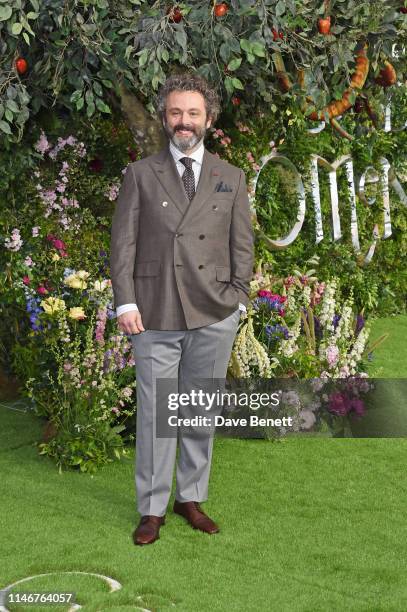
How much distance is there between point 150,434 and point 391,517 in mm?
1476

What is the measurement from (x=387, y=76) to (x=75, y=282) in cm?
252

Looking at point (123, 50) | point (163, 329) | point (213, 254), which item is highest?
point (123, 50)

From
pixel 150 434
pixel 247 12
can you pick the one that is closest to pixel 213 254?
pixel 150 434

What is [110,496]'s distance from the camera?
588 cm

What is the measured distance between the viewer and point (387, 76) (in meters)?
6.95

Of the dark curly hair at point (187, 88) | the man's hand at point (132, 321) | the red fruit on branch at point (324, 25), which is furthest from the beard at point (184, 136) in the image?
the red fruit on branch at point (324, 25)

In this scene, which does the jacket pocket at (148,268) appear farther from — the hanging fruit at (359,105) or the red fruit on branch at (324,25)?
the hanging fruit at (359,105)

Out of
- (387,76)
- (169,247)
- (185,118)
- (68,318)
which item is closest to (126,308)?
(169,247)

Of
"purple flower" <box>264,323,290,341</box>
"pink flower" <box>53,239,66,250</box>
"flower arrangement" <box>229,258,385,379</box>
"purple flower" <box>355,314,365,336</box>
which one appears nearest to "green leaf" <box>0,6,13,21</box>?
"pink flower" <box>53,239,66,250</box>

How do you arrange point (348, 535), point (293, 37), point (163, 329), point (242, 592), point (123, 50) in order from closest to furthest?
1. point (242, 592)
2. point (163, 329)
3. point (348, 535)
4. point (123, 50)
5. point (293, 37)

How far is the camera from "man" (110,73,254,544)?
16.1 feet

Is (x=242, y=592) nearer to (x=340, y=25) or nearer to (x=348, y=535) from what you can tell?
(x=348, y=535)

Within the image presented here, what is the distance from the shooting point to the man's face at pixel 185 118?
15.9 ft

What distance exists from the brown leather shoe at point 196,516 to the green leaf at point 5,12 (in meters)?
2.67
